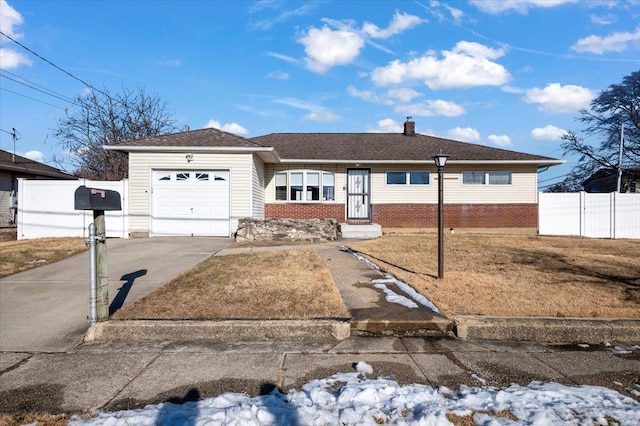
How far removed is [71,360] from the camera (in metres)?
4.07

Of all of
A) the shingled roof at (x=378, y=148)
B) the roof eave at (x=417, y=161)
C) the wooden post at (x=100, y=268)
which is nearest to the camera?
the wooden post at (x=100, y=268)

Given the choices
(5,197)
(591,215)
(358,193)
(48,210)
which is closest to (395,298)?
(358,193)

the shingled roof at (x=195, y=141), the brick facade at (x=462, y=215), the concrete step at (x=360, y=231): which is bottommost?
the concrete step at (x=360, y=231)

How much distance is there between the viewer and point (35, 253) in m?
10.2

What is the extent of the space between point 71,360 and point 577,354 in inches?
212

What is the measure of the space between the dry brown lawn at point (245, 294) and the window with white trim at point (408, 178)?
34.0 feet

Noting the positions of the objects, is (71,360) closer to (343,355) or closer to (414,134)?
(343,355)

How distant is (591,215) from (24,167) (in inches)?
1179

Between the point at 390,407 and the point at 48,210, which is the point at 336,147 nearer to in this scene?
the point at 48,210

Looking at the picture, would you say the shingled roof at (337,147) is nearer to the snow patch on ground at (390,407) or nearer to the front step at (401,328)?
the front step at (401,328)

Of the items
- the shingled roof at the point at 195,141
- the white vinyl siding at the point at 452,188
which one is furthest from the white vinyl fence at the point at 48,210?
the white vinyl siding at the point at 452,188

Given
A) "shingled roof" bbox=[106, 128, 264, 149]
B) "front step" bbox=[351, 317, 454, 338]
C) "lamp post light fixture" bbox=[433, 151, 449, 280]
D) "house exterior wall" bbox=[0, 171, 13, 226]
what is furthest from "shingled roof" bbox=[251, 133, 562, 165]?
"house exterior wall" bbox=[0, 171, 13, 226]

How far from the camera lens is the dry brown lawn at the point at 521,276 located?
18.0 feet

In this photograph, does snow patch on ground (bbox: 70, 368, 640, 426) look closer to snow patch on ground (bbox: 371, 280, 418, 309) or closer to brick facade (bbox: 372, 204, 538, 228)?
snow patch on ground (bbox: 371, 280, 418, 309)
